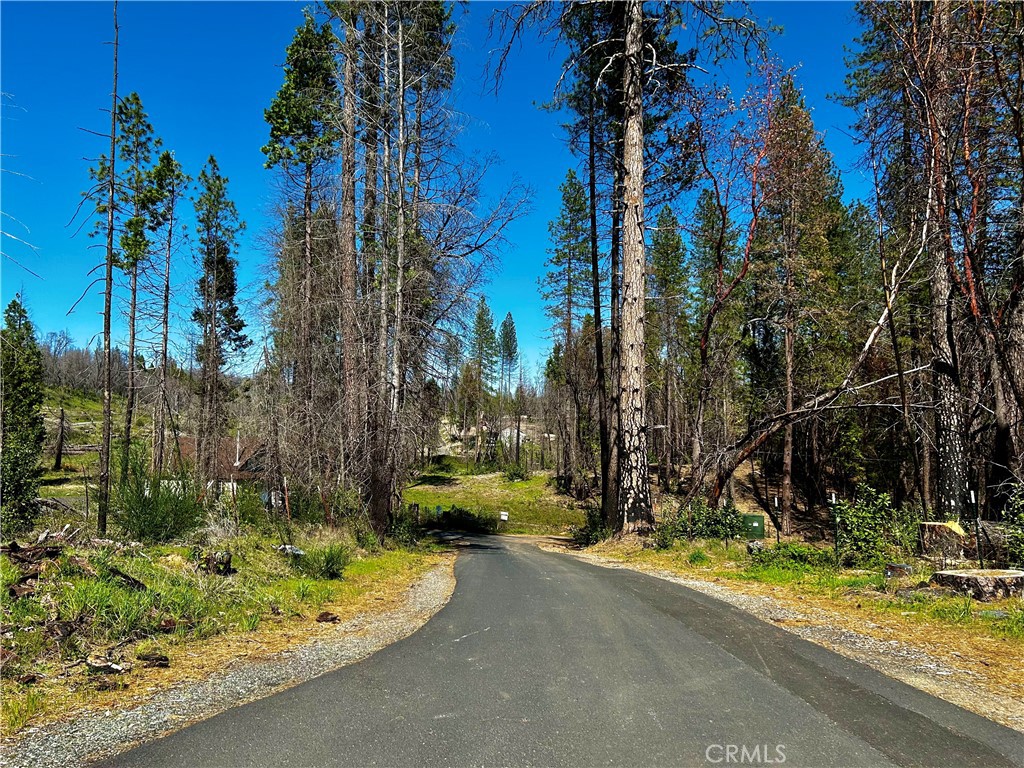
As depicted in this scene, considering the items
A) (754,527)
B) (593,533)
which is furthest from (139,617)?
(593,533)

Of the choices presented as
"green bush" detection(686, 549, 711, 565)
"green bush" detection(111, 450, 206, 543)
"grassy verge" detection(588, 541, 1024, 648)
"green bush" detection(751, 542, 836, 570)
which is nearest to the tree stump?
"grassy verge" detection(588, 541, 1024, 648)

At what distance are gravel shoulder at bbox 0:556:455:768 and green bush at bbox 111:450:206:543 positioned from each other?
398 cm

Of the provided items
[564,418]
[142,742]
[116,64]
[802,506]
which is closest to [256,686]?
[142,742]

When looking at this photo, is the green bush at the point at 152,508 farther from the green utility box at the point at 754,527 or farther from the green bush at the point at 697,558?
the green utility box at the point at 754,527

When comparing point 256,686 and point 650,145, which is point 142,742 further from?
point 650,145

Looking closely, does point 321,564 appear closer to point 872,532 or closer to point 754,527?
point 754,527

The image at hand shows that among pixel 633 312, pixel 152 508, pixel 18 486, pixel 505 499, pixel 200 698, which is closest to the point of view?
pixel 200 698

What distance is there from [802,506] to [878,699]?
32.6m

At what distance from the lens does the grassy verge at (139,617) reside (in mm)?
3939

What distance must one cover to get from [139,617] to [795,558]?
8.88 meters

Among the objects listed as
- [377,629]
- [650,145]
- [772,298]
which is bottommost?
[377,629]

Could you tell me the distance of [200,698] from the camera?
3852 millimetres

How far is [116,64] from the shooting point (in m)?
12.7

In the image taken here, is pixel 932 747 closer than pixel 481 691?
Yes
